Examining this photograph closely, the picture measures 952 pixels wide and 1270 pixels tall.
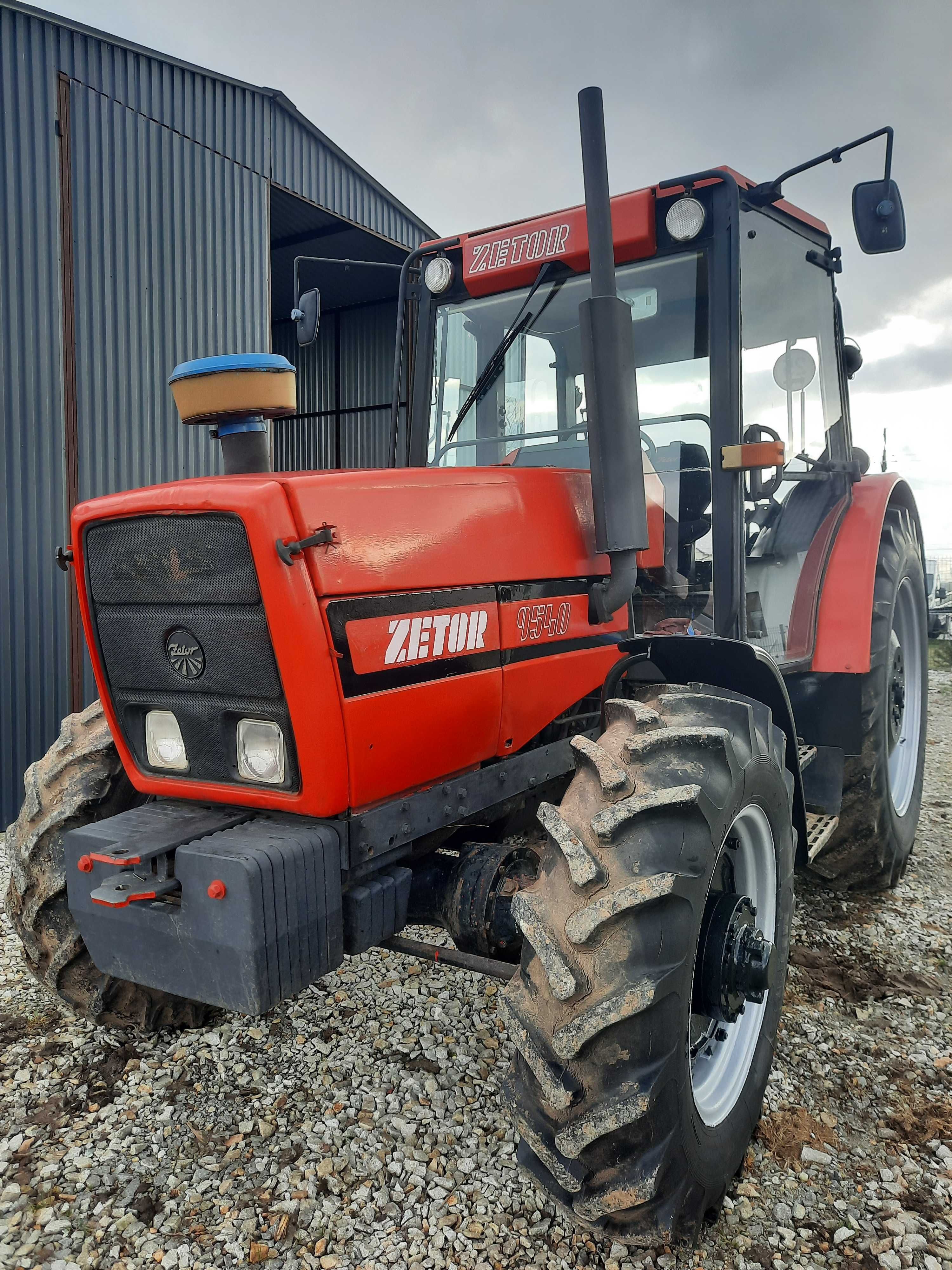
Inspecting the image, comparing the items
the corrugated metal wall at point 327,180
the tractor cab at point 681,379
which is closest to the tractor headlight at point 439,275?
the tractor cab at point 681,379

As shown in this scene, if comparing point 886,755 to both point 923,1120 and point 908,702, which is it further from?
point 923,1120

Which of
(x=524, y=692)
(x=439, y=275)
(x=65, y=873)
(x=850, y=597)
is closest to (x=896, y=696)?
(x=850, y=597)

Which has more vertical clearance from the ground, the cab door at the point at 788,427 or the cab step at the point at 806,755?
the cab door at the point at 788,427

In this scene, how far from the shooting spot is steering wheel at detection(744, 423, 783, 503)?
279 cm

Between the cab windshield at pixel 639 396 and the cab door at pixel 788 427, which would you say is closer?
the cab windshield at pixel 639 396

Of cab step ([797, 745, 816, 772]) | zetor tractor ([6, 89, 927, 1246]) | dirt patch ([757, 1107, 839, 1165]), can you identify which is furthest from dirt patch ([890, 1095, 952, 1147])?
cab step ([797, 745, 816, 772])

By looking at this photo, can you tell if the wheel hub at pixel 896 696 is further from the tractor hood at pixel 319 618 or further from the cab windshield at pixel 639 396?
the tractor hood at pixel 319 618

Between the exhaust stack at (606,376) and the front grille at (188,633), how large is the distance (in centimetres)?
90

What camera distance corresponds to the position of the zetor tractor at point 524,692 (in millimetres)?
1671

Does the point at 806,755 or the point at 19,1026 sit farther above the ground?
the point at 806,755

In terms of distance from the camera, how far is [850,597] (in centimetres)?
323

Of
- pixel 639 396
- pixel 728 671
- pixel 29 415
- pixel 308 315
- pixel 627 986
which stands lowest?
pixel 627 986

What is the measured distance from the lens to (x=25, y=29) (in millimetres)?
5535

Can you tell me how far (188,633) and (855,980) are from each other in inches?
99.1
